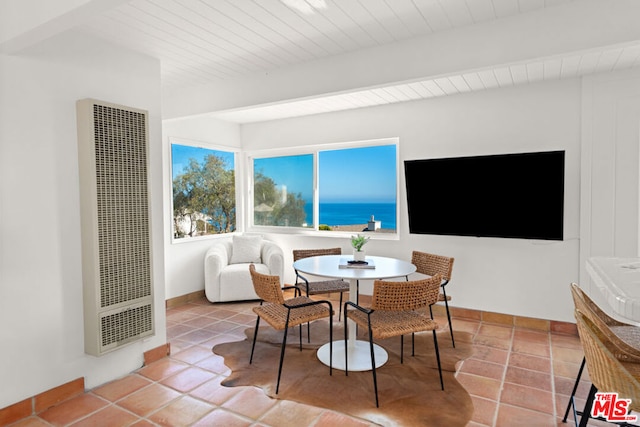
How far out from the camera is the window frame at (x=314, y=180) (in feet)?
15.5

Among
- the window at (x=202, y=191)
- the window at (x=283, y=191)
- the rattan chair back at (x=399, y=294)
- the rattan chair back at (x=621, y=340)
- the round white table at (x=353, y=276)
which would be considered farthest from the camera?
the window at (x=283, y=191)

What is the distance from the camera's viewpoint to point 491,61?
8.09ft

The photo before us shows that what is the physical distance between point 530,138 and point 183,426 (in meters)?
3.92

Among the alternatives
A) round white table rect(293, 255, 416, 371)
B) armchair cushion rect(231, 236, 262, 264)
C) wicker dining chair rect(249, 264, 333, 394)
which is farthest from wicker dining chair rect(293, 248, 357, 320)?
armchair cushion rect(231, 236, 262, 264)

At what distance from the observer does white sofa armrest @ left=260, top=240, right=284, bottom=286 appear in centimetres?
504

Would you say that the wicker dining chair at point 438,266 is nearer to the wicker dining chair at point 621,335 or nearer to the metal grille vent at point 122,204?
the wicker dining chair at point 621,335

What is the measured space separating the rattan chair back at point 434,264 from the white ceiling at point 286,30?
66.8 inches

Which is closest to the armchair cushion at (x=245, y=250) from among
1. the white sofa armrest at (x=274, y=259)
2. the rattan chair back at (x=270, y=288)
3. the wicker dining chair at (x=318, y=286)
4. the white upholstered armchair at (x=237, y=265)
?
the white upholstered armchair at (x=237, y=265)

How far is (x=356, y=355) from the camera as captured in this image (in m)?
3.21

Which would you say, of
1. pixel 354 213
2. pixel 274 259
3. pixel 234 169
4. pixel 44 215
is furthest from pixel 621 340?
pixel 234 169

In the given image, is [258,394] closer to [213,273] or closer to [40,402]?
[40,402]

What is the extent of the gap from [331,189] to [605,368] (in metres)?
4.14

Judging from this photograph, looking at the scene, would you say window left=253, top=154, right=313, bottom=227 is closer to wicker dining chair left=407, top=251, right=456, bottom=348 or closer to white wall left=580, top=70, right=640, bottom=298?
wicker dining chair left=407, top=251, right=456, bottom=348

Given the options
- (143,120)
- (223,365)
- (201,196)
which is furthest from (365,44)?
(201,196)
